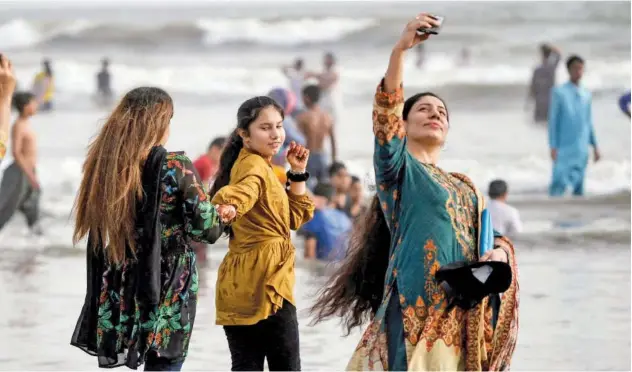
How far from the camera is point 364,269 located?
544 centimetres

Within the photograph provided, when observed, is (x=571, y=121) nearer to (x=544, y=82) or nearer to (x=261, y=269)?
(x=544, y=82)

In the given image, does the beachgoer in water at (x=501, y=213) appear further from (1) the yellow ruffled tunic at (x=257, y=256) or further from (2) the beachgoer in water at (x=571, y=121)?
(1) the yellow ruffled tunic at (x=257, y=256)

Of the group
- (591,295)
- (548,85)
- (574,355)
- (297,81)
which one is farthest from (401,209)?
(548,85)

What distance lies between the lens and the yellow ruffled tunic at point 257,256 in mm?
5477

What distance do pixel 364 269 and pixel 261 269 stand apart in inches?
14.1

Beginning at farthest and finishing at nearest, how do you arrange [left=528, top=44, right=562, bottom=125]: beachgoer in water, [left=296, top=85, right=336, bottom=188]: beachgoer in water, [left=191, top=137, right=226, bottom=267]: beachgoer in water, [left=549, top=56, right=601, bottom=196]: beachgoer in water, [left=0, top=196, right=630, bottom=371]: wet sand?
[left=528, top=44, right=562, bottom=125]: beachgoer in water, [left=549, top=56, right=601, bottom=196]: beachgoer in water, [left=296, top=85, right=336, bottom=188]: beachgoer in water, [left=191, top=137, right=226, bottom=267]: beachgoer in water, [left=0, top=196, right=630, bottom=371]: wet sand

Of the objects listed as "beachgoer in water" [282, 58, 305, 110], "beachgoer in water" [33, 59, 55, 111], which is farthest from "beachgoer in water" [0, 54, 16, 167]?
"beachgoer in water" [33, 59, 55, 111]

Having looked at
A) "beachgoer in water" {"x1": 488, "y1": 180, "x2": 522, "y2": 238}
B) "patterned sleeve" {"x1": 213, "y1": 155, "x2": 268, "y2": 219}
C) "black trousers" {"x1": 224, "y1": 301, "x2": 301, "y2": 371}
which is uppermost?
"patterned sleeve" {"x1": 213, "y1": 155, "x2": 268, "y2": 219}

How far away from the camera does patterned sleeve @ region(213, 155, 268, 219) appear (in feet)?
17.6

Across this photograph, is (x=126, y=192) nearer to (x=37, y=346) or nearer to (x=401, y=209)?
(x=401, y=209)

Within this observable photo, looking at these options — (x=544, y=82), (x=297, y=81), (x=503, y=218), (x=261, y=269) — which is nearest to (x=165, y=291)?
(x=261, y=269)

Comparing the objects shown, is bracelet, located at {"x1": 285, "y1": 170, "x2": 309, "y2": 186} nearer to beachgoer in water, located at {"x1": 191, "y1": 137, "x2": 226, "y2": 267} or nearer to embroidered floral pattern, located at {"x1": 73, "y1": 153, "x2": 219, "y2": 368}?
embroidered floral pattern, located at {"x1": 73, "y1": 153, "x2": 219, "y2": 368}

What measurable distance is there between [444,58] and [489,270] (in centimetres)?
1996

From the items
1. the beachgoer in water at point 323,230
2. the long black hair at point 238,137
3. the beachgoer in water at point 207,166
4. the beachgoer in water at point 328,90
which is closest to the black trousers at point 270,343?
the long black hair at point 238,137
